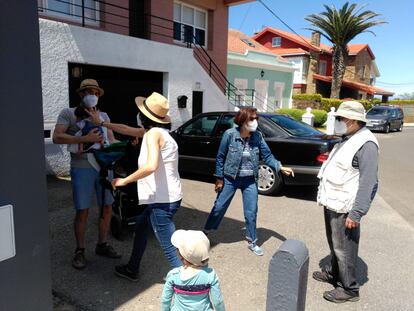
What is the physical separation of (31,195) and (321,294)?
2735 mm

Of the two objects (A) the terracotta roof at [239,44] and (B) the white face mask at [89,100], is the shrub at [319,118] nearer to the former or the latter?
(A) the terracotta roof at [239,44]

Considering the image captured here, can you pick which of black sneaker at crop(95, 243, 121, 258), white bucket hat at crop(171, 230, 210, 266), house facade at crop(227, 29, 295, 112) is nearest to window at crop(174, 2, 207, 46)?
house facade at crop(227, 29, 295, 112)

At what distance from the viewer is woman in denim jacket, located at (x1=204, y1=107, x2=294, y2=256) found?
429 cm

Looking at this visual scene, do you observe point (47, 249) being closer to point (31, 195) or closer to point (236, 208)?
point (31, 195)

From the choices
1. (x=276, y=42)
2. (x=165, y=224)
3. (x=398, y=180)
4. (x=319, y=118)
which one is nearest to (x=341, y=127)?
(x=165, y=224)

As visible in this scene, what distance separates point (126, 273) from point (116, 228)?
1.14 meters

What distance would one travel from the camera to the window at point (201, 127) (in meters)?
7.91

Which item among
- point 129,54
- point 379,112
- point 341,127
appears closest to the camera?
point 341,127

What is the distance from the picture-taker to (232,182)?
173 inches

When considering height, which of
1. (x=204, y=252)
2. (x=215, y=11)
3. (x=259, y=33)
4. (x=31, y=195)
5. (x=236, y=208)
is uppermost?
(x=259, y=33)

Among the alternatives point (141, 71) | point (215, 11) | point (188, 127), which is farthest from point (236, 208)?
point (215, 11)

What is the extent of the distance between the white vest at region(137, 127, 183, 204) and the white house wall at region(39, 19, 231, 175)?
5.52m

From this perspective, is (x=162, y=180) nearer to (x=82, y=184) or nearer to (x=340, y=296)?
(x=82, y=184)

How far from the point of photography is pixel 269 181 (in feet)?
23.1
